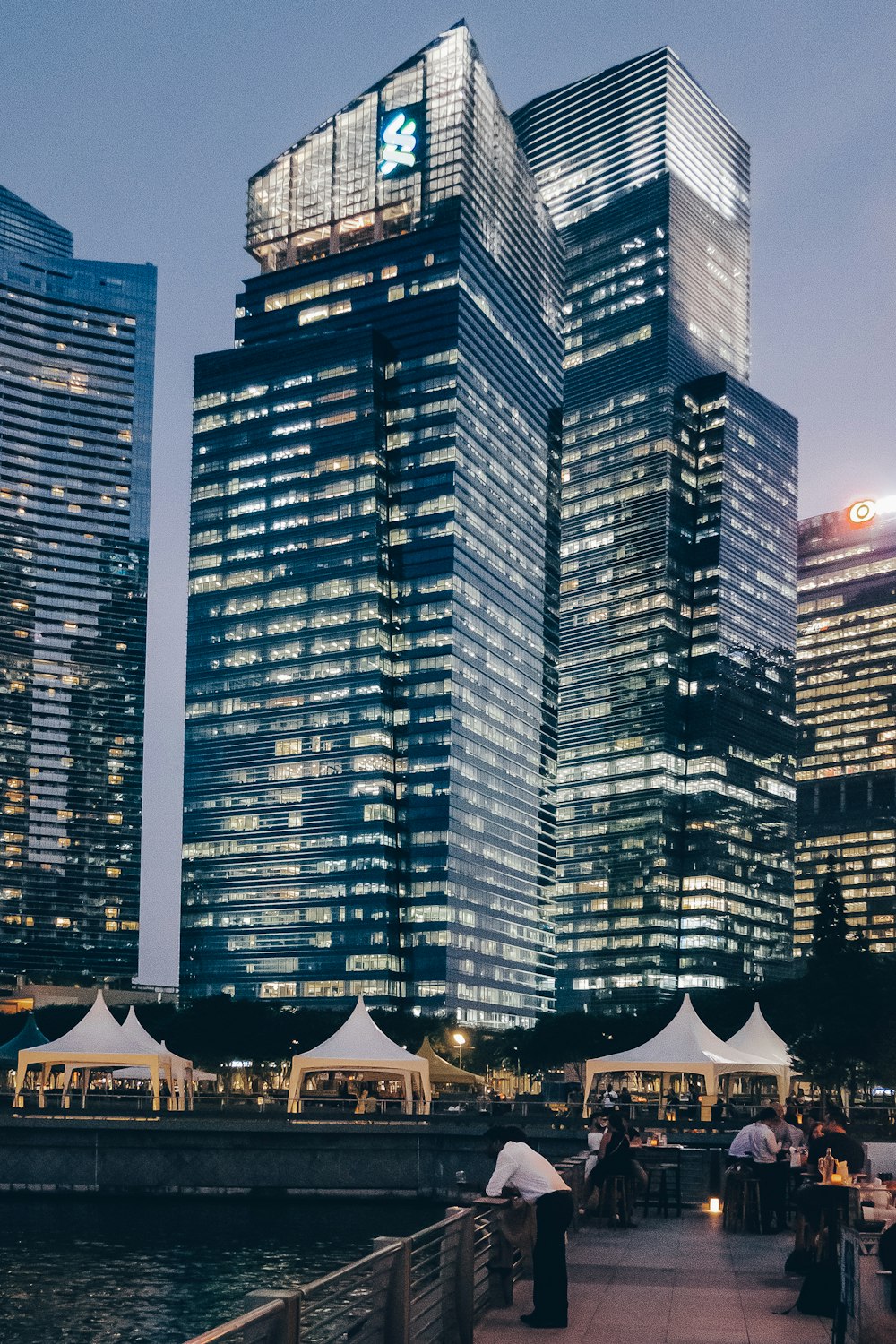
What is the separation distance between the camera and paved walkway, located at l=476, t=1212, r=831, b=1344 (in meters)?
16.7

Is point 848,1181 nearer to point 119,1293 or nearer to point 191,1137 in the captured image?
point 119,1293

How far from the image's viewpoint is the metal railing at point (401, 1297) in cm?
951

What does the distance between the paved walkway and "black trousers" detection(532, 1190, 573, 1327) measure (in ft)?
0.93

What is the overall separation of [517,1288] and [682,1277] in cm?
262

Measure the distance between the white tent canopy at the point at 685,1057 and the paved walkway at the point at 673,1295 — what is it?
29554 millimetres

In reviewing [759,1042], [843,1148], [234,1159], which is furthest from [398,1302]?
[759,1042]

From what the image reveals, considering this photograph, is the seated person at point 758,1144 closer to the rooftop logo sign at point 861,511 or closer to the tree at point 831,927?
the tree at point 831,927

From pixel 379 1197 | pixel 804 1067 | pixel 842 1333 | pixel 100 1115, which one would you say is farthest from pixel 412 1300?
pixel 804 1067

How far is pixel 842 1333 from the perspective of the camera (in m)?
15.5

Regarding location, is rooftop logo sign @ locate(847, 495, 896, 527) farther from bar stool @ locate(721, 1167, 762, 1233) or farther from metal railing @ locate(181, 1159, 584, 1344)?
metal railing @ locate(181, 1159, 584, 1344)

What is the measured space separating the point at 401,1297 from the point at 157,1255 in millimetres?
29864

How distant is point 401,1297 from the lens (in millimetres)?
12820

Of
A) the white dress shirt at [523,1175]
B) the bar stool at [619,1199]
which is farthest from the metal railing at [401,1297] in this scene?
the bar stool at [619,1199]

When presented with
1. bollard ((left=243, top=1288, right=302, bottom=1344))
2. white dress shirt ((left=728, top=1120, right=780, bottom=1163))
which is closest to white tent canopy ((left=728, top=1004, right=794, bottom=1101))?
white dress shirt ((left=728, top=1120, right=780, bottom=1163))
